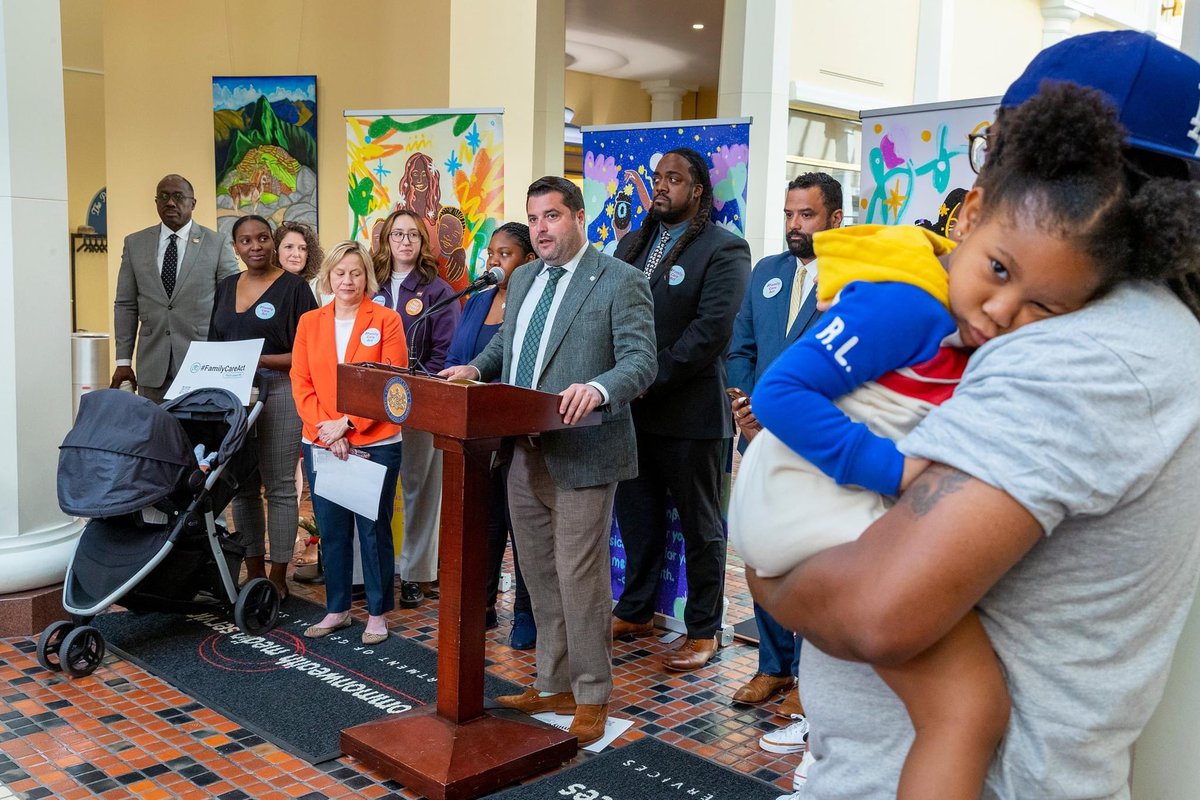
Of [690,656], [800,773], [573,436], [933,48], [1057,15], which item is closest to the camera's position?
[800,773]

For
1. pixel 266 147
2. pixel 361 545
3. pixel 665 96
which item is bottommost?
pixel 361 545

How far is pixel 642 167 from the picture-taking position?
15.9 ft

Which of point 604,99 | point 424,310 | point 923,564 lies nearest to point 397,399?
point 424,310

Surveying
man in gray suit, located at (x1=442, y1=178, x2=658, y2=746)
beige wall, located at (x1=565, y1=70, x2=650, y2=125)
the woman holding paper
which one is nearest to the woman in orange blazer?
the woman holding paper

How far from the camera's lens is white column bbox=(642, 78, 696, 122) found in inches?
727

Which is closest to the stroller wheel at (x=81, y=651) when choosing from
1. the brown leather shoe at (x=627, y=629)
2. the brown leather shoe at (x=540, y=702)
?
A: the brown leather shoe at (x=540, y=702)

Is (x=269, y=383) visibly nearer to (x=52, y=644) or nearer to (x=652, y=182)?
(x=52, y=644)

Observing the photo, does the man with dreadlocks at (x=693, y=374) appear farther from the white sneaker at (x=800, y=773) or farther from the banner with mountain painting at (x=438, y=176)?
the banner with mountain painting at (x=438, y=176)

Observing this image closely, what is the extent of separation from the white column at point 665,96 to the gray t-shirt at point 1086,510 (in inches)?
709

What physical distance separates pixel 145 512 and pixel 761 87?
6710 mm

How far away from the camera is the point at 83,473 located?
405cm

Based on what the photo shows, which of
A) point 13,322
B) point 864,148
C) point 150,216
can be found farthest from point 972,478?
point 150,216

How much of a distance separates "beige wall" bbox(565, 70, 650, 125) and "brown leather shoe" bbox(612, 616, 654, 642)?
46.9 feet

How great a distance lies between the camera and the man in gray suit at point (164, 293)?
6078 millimetres
